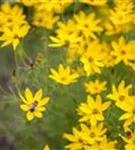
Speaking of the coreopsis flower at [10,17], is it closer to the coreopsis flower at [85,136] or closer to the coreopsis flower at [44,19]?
the coreopsis flower at [44,19]

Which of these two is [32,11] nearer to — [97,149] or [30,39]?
[30,39]

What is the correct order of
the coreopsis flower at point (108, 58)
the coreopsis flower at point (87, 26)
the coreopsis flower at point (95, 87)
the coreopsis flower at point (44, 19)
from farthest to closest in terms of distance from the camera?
the coreopsis flower at point (44, 19) → the coreopsis flower at point (87, 26) → the coreopsis flower at point (108, 58) → the coreopsis flower at point (95, 87)

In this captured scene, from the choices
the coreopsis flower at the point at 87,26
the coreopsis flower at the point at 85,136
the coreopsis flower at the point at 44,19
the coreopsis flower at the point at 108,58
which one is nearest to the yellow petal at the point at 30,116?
the coreopsis flower at the point at 85,136

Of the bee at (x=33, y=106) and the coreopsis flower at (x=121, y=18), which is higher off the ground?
the coreopsis flower at (x=121, y=18)

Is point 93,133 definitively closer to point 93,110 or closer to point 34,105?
point 93,110

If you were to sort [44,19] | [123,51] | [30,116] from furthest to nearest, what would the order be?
[44,19] < [123,51] < [30,116]

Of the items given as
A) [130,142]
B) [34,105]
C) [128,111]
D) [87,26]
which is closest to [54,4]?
[87,26]
